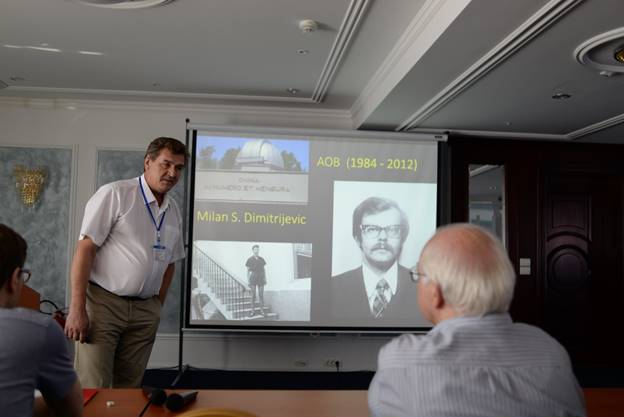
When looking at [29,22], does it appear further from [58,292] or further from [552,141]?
[552,141]

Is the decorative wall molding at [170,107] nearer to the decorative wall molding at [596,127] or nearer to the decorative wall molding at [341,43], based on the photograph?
the decorative wall molding at [341,43]

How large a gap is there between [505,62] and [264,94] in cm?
235

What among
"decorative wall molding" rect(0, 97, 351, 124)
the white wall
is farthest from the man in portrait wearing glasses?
"decorative wall molding" rect(0, 97, 351, 124)

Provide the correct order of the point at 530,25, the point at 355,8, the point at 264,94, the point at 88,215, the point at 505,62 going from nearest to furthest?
the point at 88,215, the point at 530,25, the point at 355,8, the point at 505,62, the point at 264,94

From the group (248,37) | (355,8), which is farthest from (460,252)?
(248,37)

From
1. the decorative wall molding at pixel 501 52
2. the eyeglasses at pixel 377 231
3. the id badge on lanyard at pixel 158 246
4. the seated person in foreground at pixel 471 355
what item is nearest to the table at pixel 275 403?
the seated person in foreground at pixel 471 355

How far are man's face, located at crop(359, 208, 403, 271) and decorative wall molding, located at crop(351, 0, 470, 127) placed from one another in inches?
37.5

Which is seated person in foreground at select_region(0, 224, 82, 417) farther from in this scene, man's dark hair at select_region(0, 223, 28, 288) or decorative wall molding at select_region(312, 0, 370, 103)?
decorative wall molding at select_region(312, 0, 370, 103)

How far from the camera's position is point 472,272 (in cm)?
112

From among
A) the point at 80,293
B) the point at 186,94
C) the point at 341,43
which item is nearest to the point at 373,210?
the point at 341,43

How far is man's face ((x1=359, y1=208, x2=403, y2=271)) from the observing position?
507 centimetres

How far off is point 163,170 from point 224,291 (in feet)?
8.36

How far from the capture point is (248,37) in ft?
12.3

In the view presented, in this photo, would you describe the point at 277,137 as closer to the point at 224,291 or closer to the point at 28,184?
the point at 224,291
